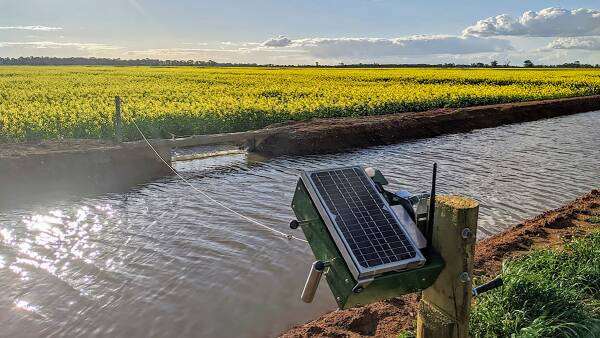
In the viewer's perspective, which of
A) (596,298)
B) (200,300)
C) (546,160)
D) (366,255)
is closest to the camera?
(366,255)

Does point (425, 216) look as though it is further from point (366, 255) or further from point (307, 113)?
point (307, 113)

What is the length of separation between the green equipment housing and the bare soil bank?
11.8m

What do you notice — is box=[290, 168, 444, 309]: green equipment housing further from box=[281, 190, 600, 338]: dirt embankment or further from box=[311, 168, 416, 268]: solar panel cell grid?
box=[281, 190, 600, 338]: dirt embankment

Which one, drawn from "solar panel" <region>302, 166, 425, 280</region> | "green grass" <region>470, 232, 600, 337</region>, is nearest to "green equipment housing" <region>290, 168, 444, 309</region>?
"solar panel" <region>302, 166, 425, 280</region>

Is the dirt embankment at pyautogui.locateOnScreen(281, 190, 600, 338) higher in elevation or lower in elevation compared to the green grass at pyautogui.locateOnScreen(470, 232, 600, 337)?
lower

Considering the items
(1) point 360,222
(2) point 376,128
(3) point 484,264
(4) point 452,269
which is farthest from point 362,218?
(2) point 376,128

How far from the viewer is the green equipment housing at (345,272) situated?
7.30 ft

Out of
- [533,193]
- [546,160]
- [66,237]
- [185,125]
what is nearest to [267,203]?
[66,237]

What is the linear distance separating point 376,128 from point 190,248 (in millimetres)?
10975

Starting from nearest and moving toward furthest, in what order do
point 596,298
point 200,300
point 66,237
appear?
point 596,298
point 200,300
point 66,237

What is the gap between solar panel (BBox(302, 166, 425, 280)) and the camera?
2203mm

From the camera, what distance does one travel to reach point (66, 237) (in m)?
7.50

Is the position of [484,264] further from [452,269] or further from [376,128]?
[376,128]

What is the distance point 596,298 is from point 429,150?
37.5 feet
